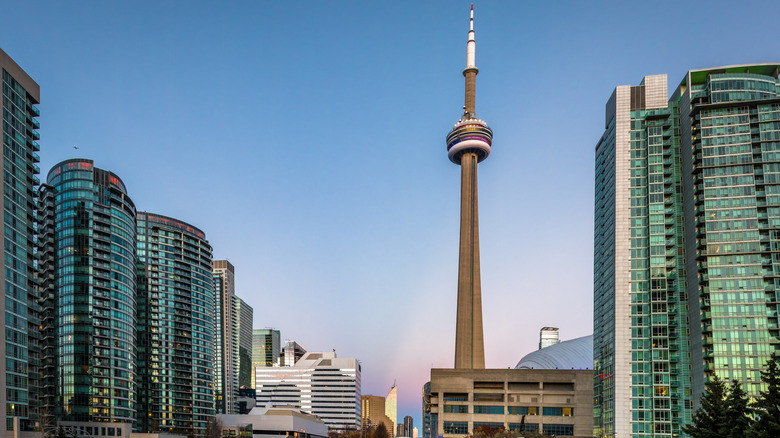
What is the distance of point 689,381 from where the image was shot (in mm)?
145125

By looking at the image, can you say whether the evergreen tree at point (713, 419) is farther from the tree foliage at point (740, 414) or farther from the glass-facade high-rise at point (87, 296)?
the glass-facade high-rise at point (87, 296)

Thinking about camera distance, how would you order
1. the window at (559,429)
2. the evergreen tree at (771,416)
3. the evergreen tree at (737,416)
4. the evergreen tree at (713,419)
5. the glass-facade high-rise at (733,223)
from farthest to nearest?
the window at (559,429) → the glass-facade high-rise at (733,223) → the evergreen tree at (713,419) → the evergreen tree at (737,416) → the evergreen tree at (771,416)

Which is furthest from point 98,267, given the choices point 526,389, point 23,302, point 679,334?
point 679,334

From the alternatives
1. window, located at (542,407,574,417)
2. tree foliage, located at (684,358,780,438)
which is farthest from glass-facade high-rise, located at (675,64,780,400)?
window, located at (542,407,574,417)

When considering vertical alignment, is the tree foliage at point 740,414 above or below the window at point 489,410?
above

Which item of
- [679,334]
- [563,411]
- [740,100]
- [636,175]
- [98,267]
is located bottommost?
[563,411]

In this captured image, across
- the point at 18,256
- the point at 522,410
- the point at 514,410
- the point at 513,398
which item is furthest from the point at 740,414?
the point at 18,256

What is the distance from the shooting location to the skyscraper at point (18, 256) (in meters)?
119

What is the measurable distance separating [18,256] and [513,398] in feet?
416

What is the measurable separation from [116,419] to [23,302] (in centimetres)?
6614

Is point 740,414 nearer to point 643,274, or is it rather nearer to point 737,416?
point 737,416

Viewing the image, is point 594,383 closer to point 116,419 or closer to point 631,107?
point 631,107

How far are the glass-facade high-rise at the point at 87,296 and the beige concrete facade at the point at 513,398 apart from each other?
84.9 metres

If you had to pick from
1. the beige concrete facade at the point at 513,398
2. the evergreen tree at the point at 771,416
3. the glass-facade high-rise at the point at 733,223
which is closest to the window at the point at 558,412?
the beige concrete facade at the point at 513,398
